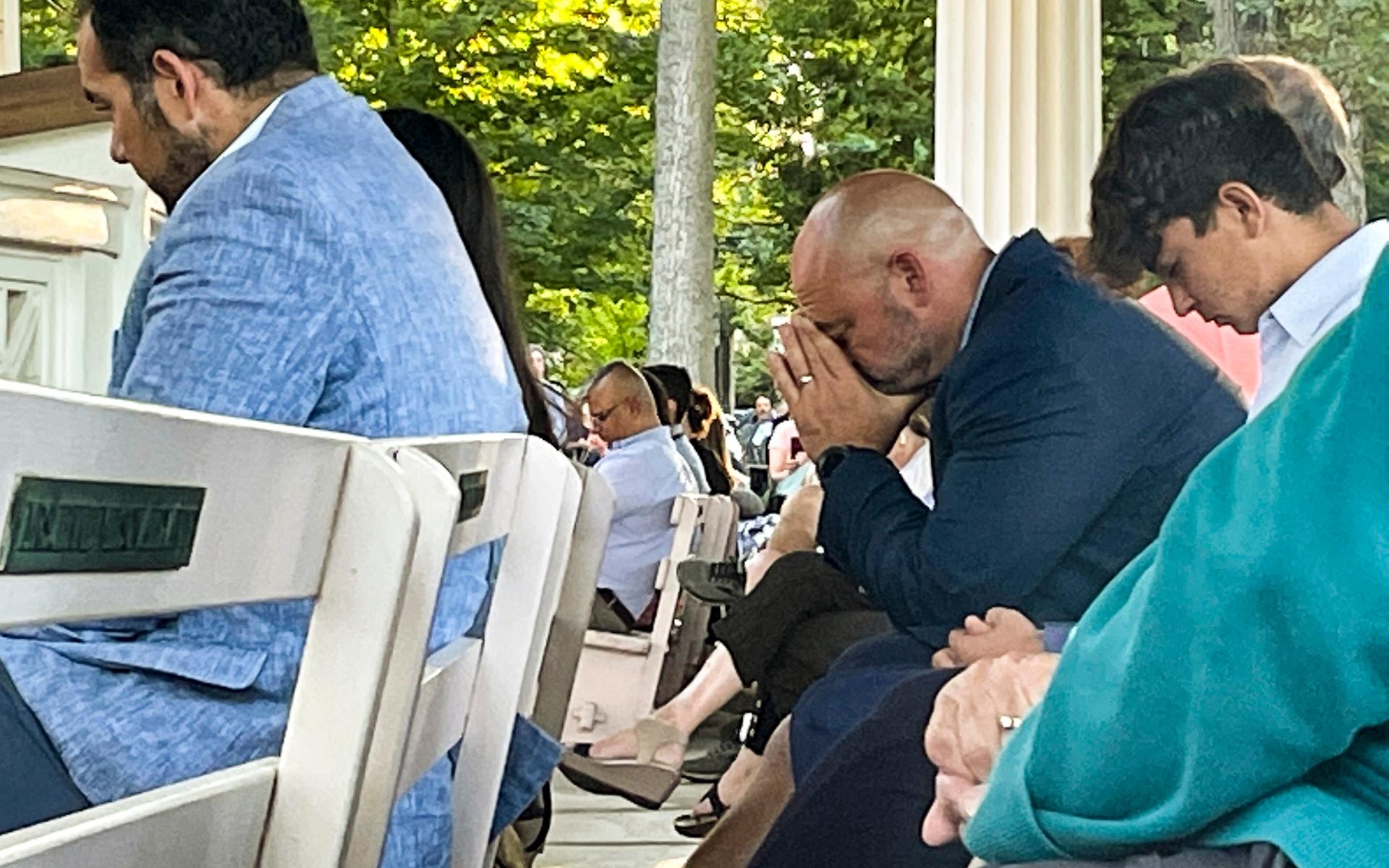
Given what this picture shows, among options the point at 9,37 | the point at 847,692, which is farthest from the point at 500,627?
the point at 9,37

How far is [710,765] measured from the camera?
233 inches

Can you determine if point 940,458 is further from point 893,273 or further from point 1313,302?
point 1313,302

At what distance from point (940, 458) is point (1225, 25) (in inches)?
319

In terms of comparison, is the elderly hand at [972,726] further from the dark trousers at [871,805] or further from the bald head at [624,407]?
the bald head at [624,407]

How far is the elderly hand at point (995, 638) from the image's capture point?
233 centimetres

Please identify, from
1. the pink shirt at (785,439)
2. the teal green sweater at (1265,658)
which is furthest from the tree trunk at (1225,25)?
the teal green sweater at (1265,658)

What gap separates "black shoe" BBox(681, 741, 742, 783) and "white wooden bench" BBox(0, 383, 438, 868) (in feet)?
15.4

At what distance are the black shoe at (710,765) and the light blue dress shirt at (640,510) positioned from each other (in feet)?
2.58

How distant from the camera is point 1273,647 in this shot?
3.37 feet

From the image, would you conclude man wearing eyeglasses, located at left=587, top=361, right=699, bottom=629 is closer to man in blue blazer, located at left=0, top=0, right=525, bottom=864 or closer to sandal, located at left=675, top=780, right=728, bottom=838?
sandal, located at left=675, top=780, right=728, bottom=838

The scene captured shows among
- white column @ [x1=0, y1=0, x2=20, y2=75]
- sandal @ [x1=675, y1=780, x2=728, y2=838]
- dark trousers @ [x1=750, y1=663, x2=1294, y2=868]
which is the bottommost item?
sandal @ [x1=675, y1=780, x2=728, y2=838]

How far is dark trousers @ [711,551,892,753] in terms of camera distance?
3.86 metres

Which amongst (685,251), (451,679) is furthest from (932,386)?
(685,251)

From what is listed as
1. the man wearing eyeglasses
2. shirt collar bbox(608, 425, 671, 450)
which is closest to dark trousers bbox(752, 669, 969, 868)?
the man wearing eyeglasses
